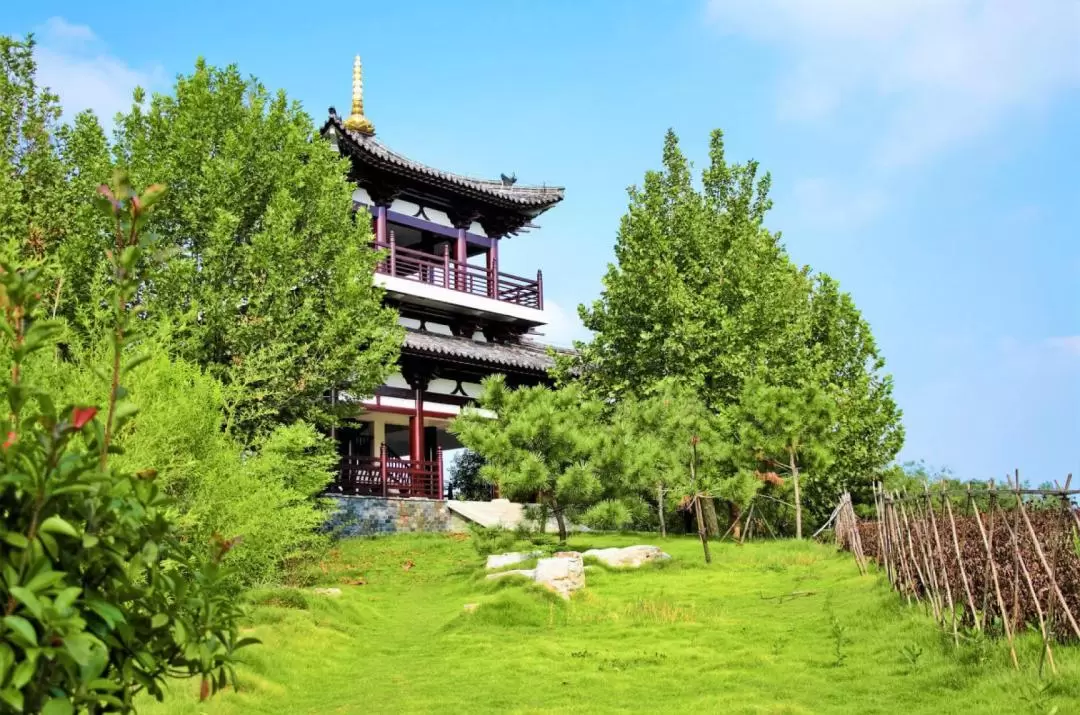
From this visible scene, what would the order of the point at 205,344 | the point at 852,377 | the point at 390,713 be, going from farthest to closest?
the point at 852,377 < the point at 205,344 < the point at 390,713

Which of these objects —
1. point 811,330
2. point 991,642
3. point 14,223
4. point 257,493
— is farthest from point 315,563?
point 811,330

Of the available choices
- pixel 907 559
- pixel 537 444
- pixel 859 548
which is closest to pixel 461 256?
pixel 537 444

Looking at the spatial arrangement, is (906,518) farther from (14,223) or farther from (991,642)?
(14,223)

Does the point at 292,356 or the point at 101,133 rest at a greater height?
the point at 101,133

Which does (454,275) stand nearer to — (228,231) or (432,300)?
(432,300)

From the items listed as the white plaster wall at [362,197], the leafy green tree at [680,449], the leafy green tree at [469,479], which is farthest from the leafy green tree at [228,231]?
the leafy green tree at [469,479]

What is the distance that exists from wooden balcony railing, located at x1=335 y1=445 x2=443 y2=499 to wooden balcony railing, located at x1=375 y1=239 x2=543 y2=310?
4370 millimetres

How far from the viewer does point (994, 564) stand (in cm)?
798

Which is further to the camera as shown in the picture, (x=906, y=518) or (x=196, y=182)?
(x=196, y=182)

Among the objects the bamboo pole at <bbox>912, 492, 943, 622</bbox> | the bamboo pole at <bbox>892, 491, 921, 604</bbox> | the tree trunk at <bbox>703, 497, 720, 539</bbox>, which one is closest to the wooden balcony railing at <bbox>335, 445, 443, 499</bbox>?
the tree trunk at <bbox>703, 497, 720, 539</bbox>

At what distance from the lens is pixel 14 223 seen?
16.0 m

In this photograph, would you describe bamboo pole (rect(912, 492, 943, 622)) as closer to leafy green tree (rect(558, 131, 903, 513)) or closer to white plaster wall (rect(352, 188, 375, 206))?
leafy green tree (rect(558, 131, 903, 513))

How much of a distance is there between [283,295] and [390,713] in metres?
9.70

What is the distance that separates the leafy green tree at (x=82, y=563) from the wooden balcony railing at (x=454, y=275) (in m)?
19.5
